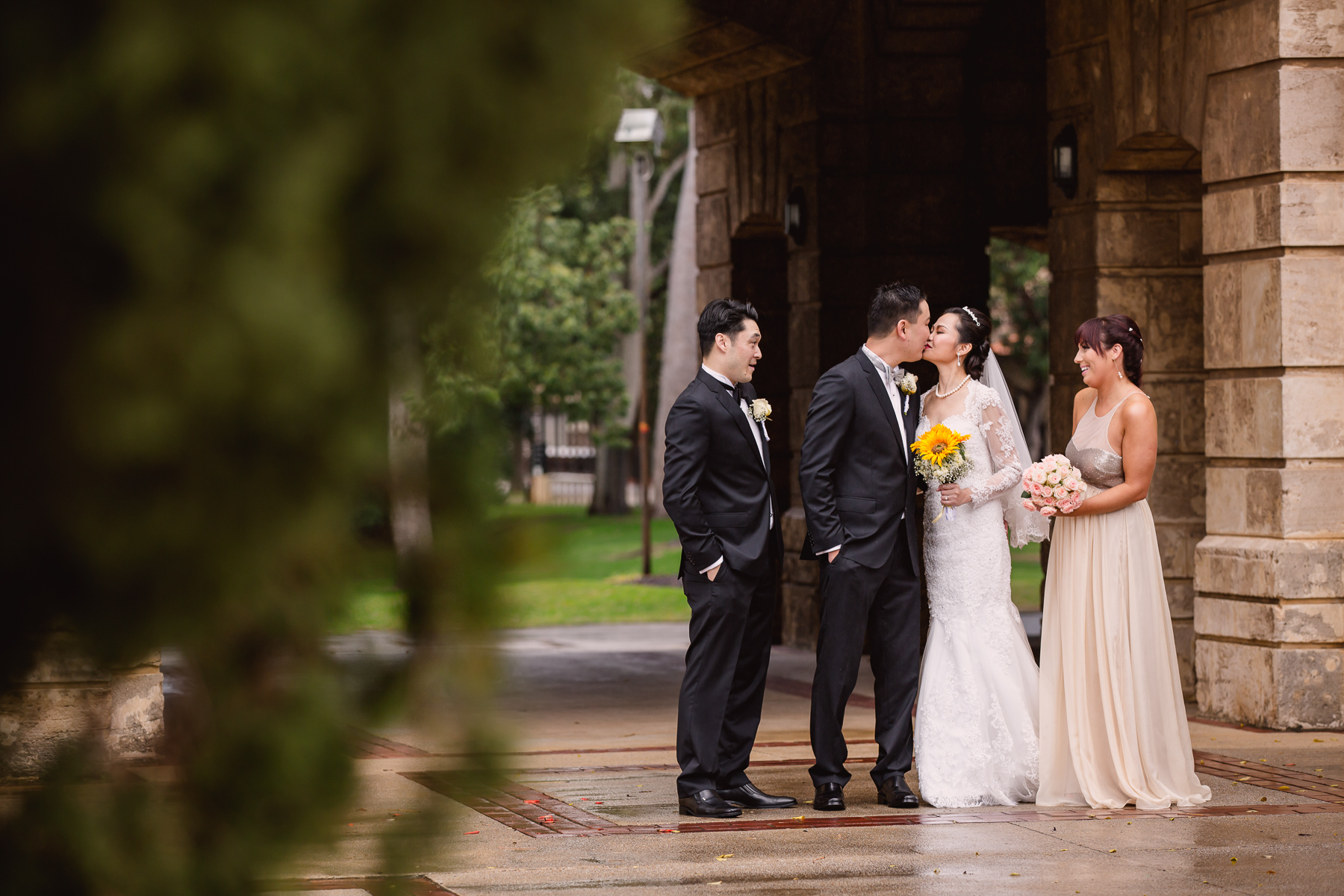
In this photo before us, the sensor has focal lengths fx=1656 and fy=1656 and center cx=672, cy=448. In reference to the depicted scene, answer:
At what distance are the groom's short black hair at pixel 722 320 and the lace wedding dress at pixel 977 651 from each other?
1.01m

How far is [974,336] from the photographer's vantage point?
767 cm

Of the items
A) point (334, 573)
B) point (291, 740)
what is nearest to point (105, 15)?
point (334, 573)

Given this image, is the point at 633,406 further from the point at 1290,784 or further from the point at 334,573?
the point at 334,573

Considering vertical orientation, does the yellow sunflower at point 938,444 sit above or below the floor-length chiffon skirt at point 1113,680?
above

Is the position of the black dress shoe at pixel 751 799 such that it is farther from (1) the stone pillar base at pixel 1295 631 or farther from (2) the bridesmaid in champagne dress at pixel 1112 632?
(1) the stone pillar base at pixel 1295 631

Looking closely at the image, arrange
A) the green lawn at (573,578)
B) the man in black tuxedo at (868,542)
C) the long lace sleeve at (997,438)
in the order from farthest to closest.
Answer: the long lace sleeve at (997,438), the man in black tuxedo at (868,542), the green lawn at (573,578)

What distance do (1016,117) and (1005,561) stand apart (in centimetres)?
643

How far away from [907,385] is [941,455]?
35 cm

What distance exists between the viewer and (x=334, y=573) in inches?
75.3

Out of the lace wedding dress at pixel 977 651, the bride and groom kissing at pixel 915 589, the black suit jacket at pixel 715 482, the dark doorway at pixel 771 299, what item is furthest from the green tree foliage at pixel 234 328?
the dark doorway at pixel 771 299

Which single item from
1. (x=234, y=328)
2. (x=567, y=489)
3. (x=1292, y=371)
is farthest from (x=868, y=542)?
(x=567, y=489)

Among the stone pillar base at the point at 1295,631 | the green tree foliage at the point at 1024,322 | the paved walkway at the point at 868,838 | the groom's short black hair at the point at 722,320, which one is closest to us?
the paved walkway at the point at 868,838

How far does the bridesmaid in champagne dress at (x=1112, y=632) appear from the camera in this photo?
737cm

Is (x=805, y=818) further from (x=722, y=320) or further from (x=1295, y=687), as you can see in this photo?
(x=1295, y=687)
